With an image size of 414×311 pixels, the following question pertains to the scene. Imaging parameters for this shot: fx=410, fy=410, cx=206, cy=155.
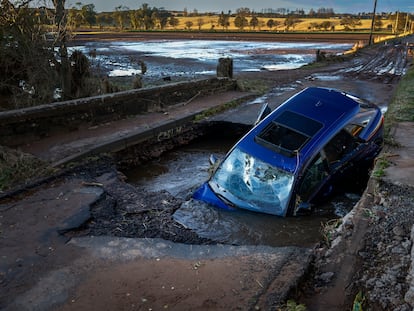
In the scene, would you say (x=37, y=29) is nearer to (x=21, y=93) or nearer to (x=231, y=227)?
(x=21, y=93)

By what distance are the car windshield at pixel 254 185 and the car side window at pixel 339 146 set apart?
3.15 ft

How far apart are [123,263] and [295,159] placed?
3160 millimetres

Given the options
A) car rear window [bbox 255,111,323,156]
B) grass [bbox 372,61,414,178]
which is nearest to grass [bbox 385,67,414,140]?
grass [bbox 372,61,414,178]

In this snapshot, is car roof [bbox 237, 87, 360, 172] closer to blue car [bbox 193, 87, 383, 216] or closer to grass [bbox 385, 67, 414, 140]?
blue car [bbox 193, 87, 383, 216]

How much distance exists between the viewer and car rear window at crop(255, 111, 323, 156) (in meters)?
6.83

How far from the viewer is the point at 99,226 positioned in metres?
6.05

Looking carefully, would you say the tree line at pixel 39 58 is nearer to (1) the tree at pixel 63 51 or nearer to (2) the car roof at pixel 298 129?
(1) the tree at pixel 63 51

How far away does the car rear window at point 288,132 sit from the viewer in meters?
6.83

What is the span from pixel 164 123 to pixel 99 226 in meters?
5.75

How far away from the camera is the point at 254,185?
6.73 metres

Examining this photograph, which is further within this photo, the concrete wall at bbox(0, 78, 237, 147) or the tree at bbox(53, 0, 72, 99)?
the tree at bbox(53, 0, 72, 99)

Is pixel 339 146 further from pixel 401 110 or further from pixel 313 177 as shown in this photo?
pixel 401 110

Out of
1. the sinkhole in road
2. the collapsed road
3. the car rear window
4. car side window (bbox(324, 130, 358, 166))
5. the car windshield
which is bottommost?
the sinkhole in road

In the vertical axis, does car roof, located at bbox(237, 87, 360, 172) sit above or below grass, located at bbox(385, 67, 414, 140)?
above
